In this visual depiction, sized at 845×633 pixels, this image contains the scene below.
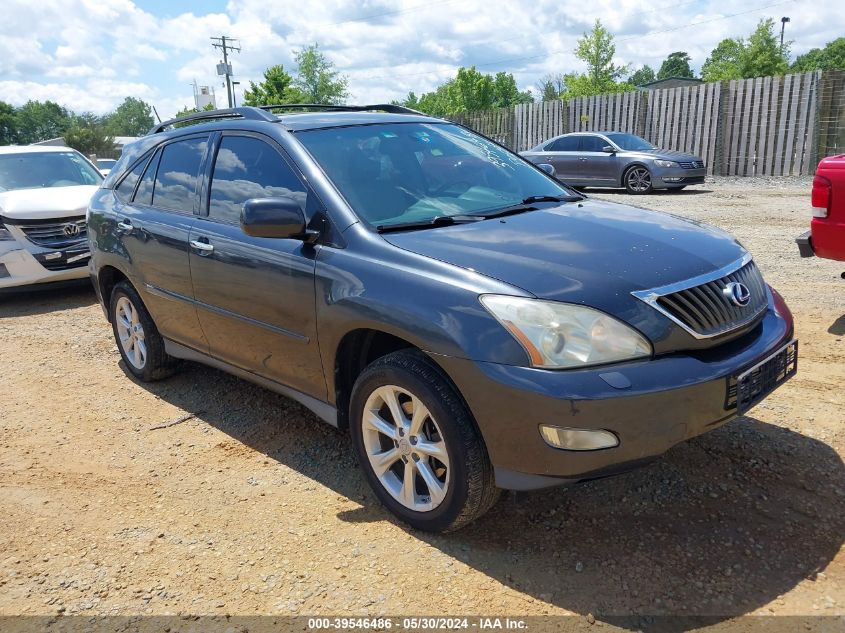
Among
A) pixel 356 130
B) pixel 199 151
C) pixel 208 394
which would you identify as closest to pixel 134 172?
pixel 199 151

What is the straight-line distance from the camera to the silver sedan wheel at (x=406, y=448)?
117 inches

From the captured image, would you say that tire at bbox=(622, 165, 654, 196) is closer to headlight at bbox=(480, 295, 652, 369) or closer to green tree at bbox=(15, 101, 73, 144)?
headlight at bbox=(480, 295, 652, 369)

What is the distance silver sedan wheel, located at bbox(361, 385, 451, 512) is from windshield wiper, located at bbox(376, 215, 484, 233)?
29.8 inches

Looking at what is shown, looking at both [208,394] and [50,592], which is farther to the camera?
[208,394]

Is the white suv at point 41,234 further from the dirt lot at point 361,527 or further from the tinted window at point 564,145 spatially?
the tinted window at point 564,145

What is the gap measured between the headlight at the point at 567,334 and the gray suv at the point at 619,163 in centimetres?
1300

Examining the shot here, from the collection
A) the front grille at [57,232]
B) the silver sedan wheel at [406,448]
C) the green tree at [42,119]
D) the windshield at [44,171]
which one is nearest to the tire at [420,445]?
the silver sedan wheel at [406,448]

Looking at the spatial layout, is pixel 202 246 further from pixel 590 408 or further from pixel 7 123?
pixel 7 123

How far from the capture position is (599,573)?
109 inches

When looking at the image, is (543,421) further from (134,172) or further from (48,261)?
(48,261)

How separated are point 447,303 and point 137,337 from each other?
3.35 metres

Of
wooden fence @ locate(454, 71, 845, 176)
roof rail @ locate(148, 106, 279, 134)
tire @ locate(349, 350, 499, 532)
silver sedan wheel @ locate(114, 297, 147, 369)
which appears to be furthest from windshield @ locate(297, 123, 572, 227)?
wooden fence @ locate(454, 71, 845, 176)

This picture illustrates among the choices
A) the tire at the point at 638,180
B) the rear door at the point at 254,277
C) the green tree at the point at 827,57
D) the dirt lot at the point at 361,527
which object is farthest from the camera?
the green tree at the point at 827,57

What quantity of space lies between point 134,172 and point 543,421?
394 cm
